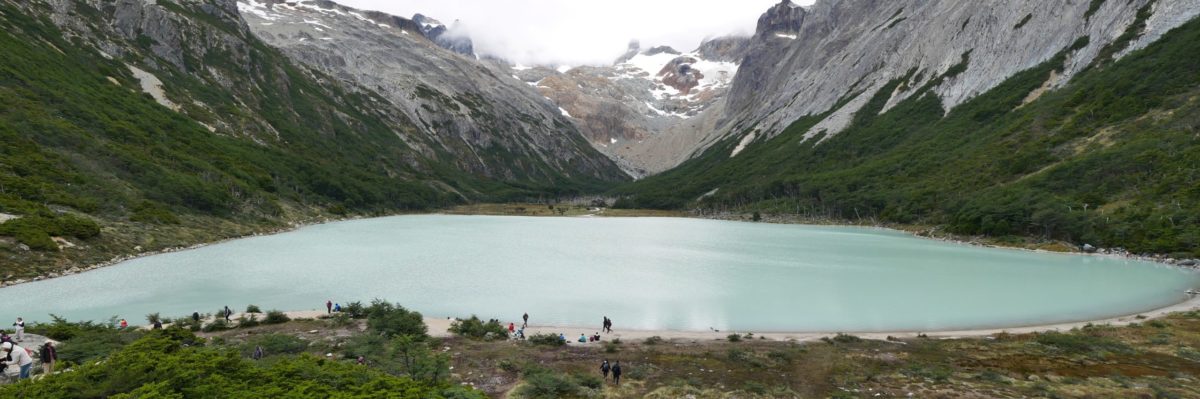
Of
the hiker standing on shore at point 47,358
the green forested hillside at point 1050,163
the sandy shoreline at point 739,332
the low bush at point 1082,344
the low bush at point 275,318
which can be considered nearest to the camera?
the hiker standing on shore at point 47,358

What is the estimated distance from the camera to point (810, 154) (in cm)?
19838

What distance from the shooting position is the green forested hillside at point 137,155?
63.1 meters

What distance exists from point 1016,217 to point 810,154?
11019 centimetres

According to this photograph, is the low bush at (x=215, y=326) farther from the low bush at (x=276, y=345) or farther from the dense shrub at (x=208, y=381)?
the dense shrub at (x=208, y=381)

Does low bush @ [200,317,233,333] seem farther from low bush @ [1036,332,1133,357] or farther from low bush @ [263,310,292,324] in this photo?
low bush @ [1036,332,1133,357]

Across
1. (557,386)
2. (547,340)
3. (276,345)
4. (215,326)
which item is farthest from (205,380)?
(215,326)

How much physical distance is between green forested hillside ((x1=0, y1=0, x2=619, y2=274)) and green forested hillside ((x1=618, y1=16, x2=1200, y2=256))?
11793cm

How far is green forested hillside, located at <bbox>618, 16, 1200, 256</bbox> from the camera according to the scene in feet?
252

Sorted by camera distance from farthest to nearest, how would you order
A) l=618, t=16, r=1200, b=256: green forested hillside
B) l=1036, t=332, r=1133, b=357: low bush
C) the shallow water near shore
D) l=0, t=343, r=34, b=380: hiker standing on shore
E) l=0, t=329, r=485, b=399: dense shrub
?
l=618, t=16, r=1200, b=256: green forested hillside
the shallow water near shore
l=1036, t=332, r=1133, b=357: low bush
l=0, t=343, r=34, b=380: hiker standing on shore
l=0, t=329, r=485, b=399: dense shrub

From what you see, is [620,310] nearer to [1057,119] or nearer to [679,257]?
[679,257]

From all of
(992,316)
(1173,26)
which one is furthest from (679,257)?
(1173,26)

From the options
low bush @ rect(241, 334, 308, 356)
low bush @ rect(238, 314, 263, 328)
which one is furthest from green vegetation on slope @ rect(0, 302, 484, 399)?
low bush @ rect(238, 314, 263, 328)

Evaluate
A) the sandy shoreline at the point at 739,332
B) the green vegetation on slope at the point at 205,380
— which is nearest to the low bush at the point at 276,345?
the sandy shoreline at the point at 739,332

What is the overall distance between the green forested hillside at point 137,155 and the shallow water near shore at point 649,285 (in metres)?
7.54
